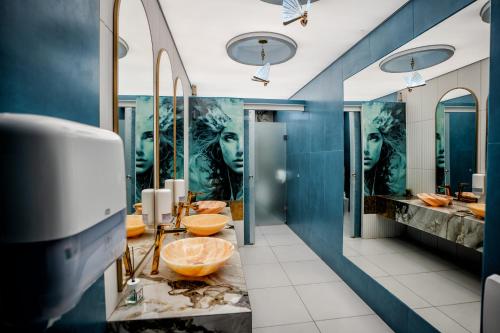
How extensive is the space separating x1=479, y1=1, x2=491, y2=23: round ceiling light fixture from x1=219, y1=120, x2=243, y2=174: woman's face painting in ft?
9.37

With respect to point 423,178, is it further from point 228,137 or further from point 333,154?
point 228,137

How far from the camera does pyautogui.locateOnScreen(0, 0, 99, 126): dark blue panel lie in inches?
20.8

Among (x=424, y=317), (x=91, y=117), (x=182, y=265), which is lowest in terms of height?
(x=424, y=317)

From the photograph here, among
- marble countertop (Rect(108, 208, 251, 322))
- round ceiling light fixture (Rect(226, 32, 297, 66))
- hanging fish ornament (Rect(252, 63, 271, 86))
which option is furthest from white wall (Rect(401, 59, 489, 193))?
marble countertop (Rect(108, 208, 251, 322))

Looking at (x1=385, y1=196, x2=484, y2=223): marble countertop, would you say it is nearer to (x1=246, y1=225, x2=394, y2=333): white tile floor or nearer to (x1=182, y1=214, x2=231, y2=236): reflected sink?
(x1=246, y1=225, x2=394, y2=333): white tile floor

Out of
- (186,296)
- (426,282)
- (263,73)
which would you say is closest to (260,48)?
(263,73)

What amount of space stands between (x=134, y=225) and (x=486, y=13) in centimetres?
225

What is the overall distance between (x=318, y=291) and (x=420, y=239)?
3.97 feet

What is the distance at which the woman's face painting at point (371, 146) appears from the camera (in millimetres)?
2379

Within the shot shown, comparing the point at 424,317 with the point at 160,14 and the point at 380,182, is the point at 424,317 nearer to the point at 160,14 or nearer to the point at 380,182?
the point at 380,182

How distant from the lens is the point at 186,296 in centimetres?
110

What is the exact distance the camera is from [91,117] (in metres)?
0.88

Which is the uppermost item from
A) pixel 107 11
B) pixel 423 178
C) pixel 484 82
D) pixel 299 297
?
pixel 107 11

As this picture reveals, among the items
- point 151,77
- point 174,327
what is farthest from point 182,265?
point 151,77
